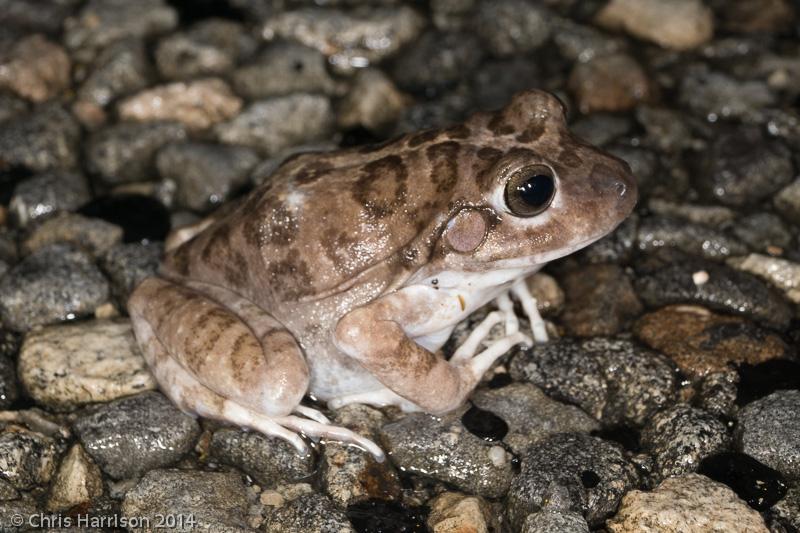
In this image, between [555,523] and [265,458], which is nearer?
[555,523]

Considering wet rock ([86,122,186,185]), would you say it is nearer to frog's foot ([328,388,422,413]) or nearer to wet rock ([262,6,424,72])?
wet rock ([262,6,424,72])

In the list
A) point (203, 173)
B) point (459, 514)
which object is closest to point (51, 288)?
point (203, 173)

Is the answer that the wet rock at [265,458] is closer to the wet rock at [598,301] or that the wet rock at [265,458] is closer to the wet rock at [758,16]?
the wet rock at [598,301]

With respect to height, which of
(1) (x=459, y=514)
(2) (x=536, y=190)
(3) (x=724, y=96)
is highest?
(2) (x=536, y=190)

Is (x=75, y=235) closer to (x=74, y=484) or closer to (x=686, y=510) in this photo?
(x=74, y=484)

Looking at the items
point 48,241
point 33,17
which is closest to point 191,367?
point 48,241

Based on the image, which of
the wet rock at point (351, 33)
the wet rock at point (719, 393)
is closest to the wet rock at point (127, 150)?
the wet rock at point (351, 33)
